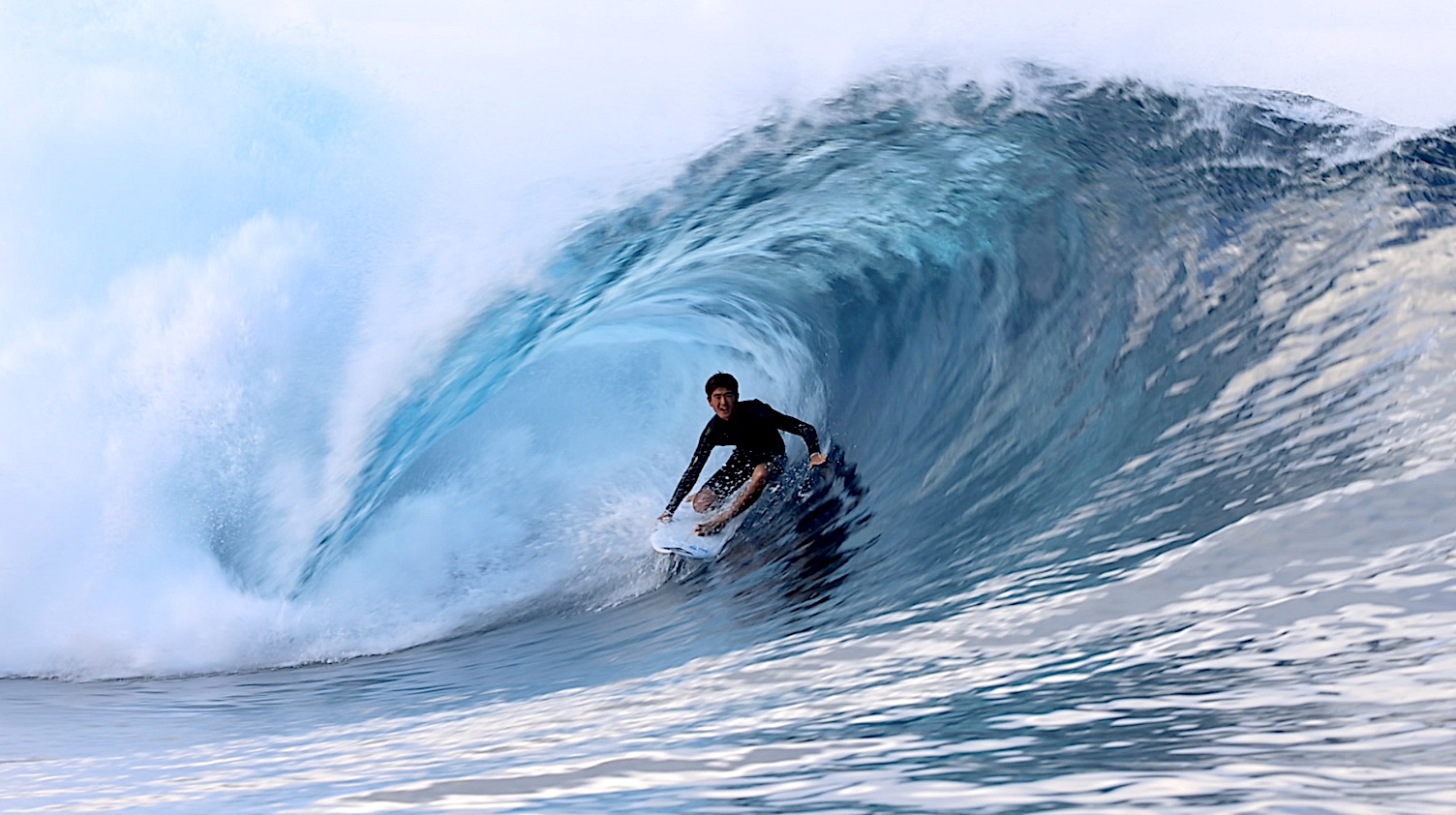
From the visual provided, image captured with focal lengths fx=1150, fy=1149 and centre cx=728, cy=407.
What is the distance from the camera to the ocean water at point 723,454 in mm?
2836

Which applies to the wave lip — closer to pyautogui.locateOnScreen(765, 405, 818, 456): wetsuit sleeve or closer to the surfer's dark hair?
pyautogui.locateOnScreen(765, 405, 818, 456): wetsuit sleeve

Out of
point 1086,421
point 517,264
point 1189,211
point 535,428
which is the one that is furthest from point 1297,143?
point 535,428

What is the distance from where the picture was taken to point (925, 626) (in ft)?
11.9

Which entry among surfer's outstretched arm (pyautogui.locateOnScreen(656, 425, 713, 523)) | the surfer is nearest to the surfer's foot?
the surfer

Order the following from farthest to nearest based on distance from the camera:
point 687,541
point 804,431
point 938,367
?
1. point 938,367
2. point 687,541
3. point 804,431

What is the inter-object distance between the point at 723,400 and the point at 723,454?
4.84 feet

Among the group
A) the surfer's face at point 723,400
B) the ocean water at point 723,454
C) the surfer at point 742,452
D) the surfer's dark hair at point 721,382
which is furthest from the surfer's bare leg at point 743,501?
the surfer's dark hair at point 721,382

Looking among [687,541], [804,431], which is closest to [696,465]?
[687,541]

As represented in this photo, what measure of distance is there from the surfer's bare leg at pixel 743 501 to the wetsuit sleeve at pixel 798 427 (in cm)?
23

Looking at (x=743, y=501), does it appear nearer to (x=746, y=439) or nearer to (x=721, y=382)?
(x=746, y=439)

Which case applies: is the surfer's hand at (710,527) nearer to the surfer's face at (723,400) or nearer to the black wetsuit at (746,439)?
the black wetsuit at (746,439)

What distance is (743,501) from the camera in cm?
556

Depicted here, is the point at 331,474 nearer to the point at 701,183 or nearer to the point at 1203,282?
the point at 701,183

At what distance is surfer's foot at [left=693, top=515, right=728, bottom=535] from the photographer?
5.54m
